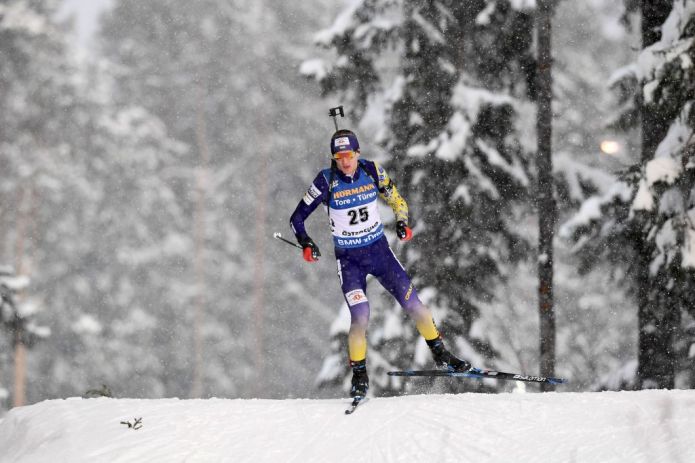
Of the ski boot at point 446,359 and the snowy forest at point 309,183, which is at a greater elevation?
the snowy forest at point 309,183

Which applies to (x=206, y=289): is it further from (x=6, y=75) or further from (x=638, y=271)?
(x=638, y=271)

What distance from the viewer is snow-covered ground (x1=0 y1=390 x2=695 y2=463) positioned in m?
6.27

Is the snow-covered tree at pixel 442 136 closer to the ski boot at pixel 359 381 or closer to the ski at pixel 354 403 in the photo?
the ski boot at pixel 359 381

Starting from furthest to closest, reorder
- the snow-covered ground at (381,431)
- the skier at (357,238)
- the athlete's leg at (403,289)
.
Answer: the athlete's leg at (403,289) < the skier at (357,238) < the snow-covered ground at (381,431)

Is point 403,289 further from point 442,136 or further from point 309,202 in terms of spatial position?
point 442,136

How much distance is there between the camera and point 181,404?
26.6ft

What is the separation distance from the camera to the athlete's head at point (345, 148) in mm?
8188

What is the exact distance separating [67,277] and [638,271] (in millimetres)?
24105

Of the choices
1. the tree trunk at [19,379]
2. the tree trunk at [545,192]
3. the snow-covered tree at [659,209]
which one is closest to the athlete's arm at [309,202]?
the snow-covered tree at [659,209]

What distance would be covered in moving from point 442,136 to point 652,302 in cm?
424

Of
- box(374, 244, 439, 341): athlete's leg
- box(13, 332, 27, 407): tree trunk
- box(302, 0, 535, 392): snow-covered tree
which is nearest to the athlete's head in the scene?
box(374, 244, 439, 341): athlete's leg

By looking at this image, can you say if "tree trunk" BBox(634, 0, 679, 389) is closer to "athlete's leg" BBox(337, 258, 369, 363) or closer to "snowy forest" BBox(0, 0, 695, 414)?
"snowy forest" BBox(0, 0, 695, 414)

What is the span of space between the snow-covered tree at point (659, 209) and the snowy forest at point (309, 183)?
1.4 inches

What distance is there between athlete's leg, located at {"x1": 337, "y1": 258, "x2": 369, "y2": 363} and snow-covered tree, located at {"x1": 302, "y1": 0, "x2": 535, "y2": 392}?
5410 mm
